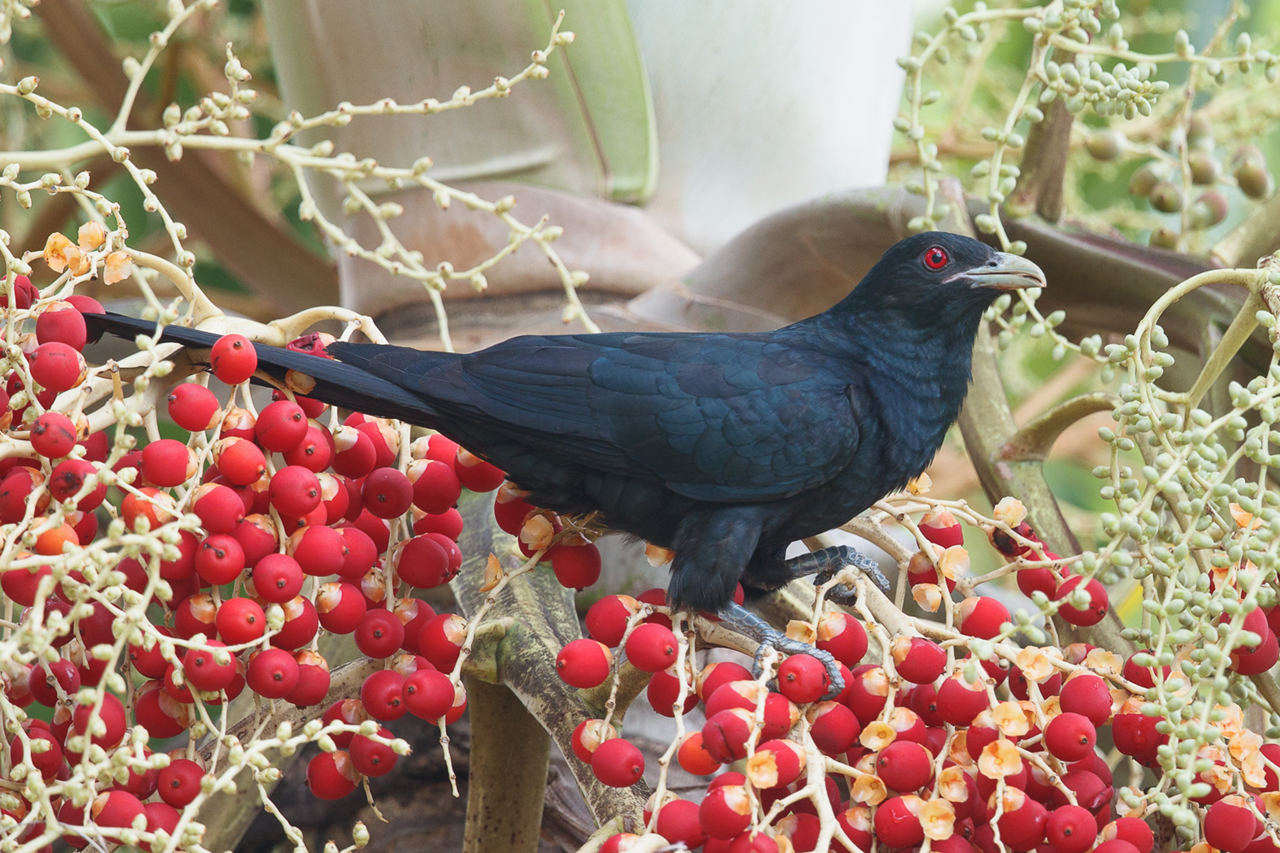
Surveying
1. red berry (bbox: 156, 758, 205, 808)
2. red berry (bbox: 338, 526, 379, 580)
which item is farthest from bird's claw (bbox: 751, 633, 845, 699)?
red berry (bbox: 156, 758, 205, 808)

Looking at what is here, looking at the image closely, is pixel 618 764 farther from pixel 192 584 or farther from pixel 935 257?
pixel 935 257

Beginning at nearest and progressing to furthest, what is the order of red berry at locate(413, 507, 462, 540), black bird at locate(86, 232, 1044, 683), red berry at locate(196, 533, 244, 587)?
red berry at locate(196, 533, 244, 587)
red berry at locate(413, 507, 462, 540)
black bird at locate(86, 232, 1044, 683)

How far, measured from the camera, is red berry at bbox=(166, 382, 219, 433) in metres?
1.01

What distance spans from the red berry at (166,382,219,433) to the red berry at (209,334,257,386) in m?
0.02

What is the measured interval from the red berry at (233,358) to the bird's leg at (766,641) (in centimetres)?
44

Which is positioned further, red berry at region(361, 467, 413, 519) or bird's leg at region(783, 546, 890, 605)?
bird's leg at region(783, 546, 890, 605)

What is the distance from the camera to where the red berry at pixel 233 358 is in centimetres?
101

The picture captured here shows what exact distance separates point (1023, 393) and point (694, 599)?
2.38 meters

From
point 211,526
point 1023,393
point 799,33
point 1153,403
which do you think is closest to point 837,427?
point 1153,403

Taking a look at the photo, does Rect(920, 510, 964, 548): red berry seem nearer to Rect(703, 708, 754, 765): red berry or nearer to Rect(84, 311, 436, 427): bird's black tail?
Rect(703, 708, 754, 765): red berry

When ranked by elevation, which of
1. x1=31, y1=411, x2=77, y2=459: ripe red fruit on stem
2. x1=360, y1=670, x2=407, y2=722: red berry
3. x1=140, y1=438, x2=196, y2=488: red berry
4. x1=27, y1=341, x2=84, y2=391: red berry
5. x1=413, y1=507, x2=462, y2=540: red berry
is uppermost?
x1=27, y1=341, x2=84, y2=391: red berry

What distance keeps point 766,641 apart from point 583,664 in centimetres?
19

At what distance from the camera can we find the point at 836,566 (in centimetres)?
129

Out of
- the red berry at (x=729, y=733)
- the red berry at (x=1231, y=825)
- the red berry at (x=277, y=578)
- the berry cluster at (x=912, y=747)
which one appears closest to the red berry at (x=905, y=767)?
the berry cluster at (x=912, y=747)
